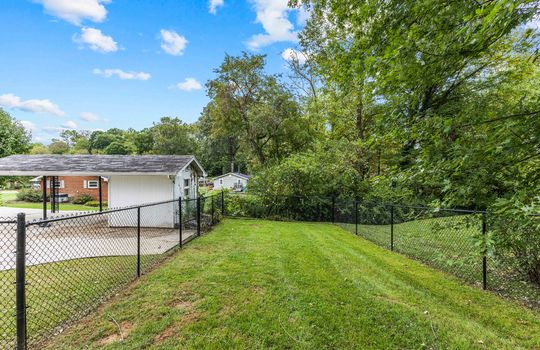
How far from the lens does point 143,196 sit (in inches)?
428

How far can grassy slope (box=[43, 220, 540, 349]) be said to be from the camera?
2.84m

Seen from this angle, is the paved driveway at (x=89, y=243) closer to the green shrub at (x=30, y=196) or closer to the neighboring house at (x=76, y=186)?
the neighboring house at (x=76, y=186)

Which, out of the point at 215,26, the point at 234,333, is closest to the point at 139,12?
the point at 215,26

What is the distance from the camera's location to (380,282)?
15.0ft

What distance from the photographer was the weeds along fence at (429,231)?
13.4ft

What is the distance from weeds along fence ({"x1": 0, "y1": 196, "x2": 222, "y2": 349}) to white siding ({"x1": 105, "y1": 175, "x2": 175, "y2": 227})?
2.42 feet

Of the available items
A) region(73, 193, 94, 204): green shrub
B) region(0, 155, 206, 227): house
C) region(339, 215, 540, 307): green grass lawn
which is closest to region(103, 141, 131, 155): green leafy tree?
region(73, 193, 94, 204): green shrub

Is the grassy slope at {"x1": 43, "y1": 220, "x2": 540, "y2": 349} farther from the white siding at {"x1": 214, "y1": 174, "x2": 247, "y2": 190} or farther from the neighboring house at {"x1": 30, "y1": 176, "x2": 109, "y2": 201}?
the white siding at {"x1": 214, "y1": 174, "x2": 247, "y2": 190}

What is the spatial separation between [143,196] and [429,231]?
10099 mm

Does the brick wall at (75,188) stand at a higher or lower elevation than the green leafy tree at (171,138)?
lower

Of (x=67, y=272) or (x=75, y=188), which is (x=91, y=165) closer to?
(x=67, y=272)

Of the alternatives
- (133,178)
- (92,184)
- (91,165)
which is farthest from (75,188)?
(133,178)

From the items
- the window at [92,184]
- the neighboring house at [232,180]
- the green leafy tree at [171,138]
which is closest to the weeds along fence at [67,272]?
the window at [92,184]

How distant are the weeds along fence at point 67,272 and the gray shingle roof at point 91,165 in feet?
7.00
